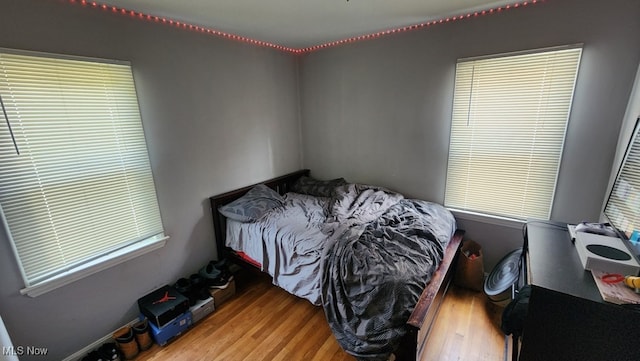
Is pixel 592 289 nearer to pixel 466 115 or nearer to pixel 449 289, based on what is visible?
pixel 449 289

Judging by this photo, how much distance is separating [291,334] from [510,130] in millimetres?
2494

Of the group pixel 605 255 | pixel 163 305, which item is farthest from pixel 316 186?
pixel 605 255

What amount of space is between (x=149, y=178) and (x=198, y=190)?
439 mm

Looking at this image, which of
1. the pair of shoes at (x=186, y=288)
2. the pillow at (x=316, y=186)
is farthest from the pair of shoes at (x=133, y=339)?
the pillow at (x=316, y=186)

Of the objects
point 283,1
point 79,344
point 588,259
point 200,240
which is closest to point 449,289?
point 588,259

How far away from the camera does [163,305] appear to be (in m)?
1.95

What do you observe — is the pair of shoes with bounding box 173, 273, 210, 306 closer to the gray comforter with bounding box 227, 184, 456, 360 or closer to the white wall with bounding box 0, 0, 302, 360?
the white wall with bounding box 0, 0, 302, 360

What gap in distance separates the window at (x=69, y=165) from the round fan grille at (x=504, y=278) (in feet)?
9.09

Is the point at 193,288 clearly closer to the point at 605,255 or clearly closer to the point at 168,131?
the point at 168,131

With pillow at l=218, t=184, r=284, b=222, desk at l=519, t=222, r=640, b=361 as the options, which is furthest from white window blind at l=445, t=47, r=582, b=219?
pillow at l=218, t=184, r=284, b=222

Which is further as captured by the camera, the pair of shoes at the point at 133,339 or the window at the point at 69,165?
the pair of shoes at the point at 133,339

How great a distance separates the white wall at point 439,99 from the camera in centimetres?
182

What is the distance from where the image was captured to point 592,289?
3.50 feet

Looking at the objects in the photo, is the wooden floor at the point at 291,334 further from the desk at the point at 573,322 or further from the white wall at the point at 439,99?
the desk at the point at 573,322
